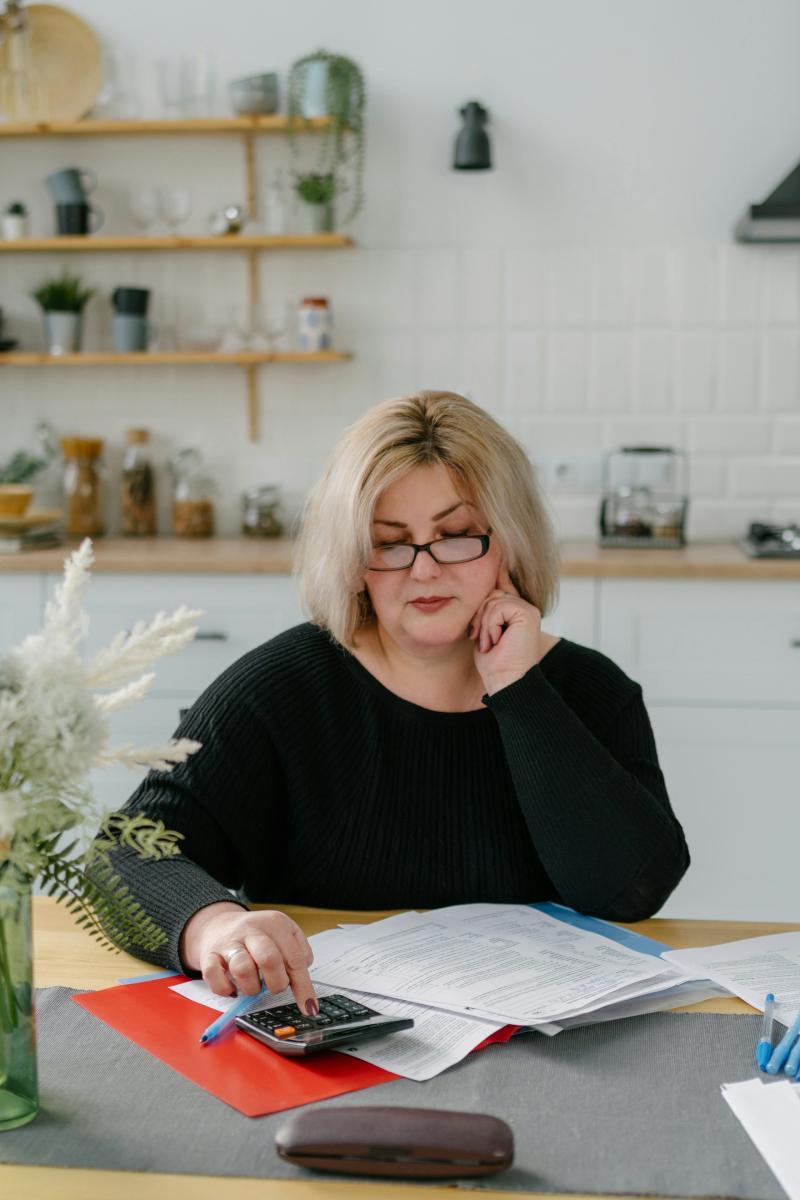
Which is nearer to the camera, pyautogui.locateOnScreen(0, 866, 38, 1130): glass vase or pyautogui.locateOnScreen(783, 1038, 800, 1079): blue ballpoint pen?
pyautogui.locateOnScreen(0, 866, 38, 1130): glass vase

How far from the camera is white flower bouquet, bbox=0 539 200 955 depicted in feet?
2.82

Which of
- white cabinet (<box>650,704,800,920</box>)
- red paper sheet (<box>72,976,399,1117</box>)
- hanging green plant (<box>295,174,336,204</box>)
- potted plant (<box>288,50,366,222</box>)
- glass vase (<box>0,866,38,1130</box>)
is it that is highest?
potted plant (<box>288,50,366,222</box>)

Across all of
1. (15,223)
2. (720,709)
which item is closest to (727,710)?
(720,709)

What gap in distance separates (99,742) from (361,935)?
51cm

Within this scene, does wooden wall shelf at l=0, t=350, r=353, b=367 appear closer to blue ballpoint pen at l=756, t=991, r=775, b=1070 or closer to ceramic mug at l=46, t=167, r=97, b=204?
ceramic mug at l=46, t=167, r=97, b=204

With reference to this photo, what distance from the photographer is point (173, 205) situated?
11.6 ft

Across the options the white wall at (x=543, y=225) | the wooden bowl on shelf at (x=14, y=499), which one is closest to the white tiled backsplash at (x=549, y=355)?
the white wall at (x=543, y=225)

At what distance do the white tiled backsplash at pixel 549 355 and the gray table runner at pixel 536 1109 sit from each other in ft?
8.57

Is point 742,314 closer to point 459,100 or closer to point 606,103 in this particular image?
point 606,103

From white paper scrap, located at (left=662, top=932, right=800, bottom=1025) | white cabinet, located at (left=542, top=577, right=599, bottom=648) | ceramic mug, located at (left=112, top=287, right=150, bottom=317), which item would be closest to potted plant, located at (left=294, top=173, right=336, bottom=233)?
ceramic mug, located at (left=112, top=287, right=150, bottom=317)

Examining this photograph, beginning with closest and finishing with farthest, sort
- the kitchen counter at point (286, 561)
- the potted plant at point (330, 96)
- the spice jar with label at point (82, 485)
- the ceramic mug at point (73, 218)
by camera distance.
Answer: the kitchen counter at point (286, 561) < the potted plant at point (330, 96) < the ceramic mug at point (73, 218) < the spice jar with label at point (82, 485)

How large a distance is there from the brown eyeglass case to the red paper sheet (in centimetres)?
9

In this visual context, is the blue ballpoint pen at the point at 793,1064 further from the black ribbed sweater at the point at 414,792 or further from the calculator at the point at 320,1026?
the black ribbed sweater at the point at 414,792

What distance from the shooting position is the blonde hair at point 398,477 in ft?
5.32
